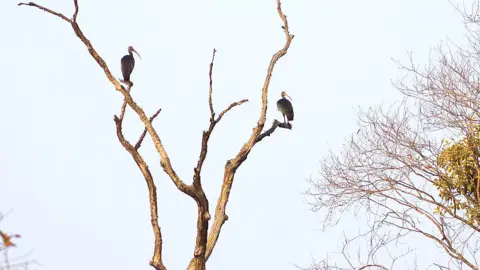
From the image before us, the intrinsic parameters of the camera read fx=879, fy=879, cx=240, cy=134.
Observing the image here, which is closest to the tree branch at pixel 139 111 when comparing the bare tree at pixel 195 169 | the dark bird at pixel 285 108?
the bare tree at pixel 195 169

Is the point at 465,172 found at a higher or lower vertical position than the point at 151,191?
higher

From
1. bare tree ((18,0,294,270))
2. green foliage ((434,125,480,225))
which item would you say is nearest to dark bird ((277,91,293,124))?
green foliage ((434,125,480,225))

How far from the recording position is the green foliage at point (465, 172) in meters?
11.7

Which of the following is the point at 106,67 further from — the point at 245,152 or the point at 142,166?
the point at 245,152

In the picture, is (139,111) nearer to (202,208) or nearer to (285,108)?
(202,208)

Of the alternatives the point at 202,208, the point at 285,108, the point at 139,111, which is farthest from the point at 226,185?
the point at 285,108

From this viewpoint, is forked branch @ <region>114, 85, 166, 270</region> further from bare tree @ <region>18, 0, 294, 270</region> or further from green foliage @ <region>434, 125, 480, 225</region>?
green foliage @ <region>434, 125, 480, 225</region>

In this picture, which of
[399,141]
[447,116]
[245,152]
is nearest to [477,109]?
[447,116]

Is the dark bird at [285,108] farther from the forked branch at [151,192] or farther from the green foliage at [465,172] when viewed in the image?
the forked branch at [151,192]

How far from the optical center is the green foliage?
38.5 feet

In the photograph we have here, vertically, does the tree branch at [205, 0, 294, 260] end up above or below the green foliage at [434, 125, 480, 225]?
below

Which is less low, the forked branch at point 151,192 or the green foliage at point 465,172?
the green foliage at point 465,172

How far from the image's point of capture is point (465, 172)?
464 inches

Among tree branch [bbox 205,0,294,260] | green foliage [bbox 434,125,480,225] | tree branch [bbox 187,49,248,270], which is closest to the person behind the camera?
tree branch [bbox 187,49,248,270]
